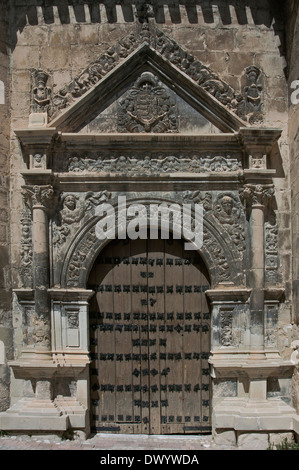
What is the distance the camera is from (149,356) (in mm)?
6586

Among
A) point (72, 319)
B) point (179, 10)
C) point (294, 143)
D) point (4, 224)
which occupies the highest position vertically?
point (179, 10)

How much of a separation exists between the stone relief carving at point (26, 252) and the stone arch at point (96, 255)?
378mm

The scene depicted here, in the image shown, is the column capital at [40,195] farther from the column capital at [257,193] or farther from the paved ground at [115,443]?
the paved ground at [115,443]

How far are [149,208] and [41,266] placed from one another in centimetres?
139

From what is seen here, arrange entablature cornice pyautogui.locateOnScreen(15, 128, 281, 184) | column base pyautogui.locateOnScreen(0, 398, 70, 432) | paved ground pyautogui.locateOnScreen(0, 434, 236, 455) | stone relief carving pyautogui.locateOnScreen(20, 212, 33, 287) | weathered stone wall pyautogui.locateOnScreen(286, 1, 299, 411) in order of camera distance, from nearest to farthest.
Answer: paved ground pyautogui.locateOnScreen(0, 434, 236, 455) < column base pyautogui.locateOnScreen(0, 398, 70, 432) < weathered stone wall pyautogui.locateOnScreen(286, 1, 299, 411) < entablature cornice pyautogui.locateOnScreen(15, 128, 281, 184) < stone relief carving pyautogui.locateOnScreen(20, 212, 33, 287)

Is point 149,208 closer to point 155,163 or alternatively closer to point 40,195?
point 155,163

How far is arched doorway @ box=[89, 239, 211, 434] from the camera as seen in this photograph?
657 centimetres

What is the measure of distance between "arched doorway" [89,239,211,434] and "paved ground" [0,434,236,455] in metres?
0.13

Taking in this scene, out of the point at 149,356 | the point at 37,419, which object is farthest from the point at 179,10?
the point at 37,419

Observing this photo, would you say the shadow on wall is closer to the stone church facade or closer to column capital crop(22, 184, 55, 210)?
the stone church facade

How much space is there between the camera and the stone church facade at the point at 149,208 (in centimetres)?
643

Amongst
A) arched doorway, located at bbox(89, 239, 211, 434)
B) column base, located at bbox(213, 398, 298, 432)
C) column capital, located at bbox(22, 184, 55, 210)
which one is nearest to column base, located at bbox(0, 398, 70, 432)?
arched doorway, located at bbox(89, 239, 211, 434)

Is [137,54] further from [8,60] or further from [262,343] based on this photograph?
[262,343]

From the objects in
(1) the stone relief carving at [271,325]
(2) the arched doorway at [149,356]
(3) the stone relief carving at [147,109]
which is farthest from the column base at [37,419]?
(3) the stone relief carving at [147,109]
